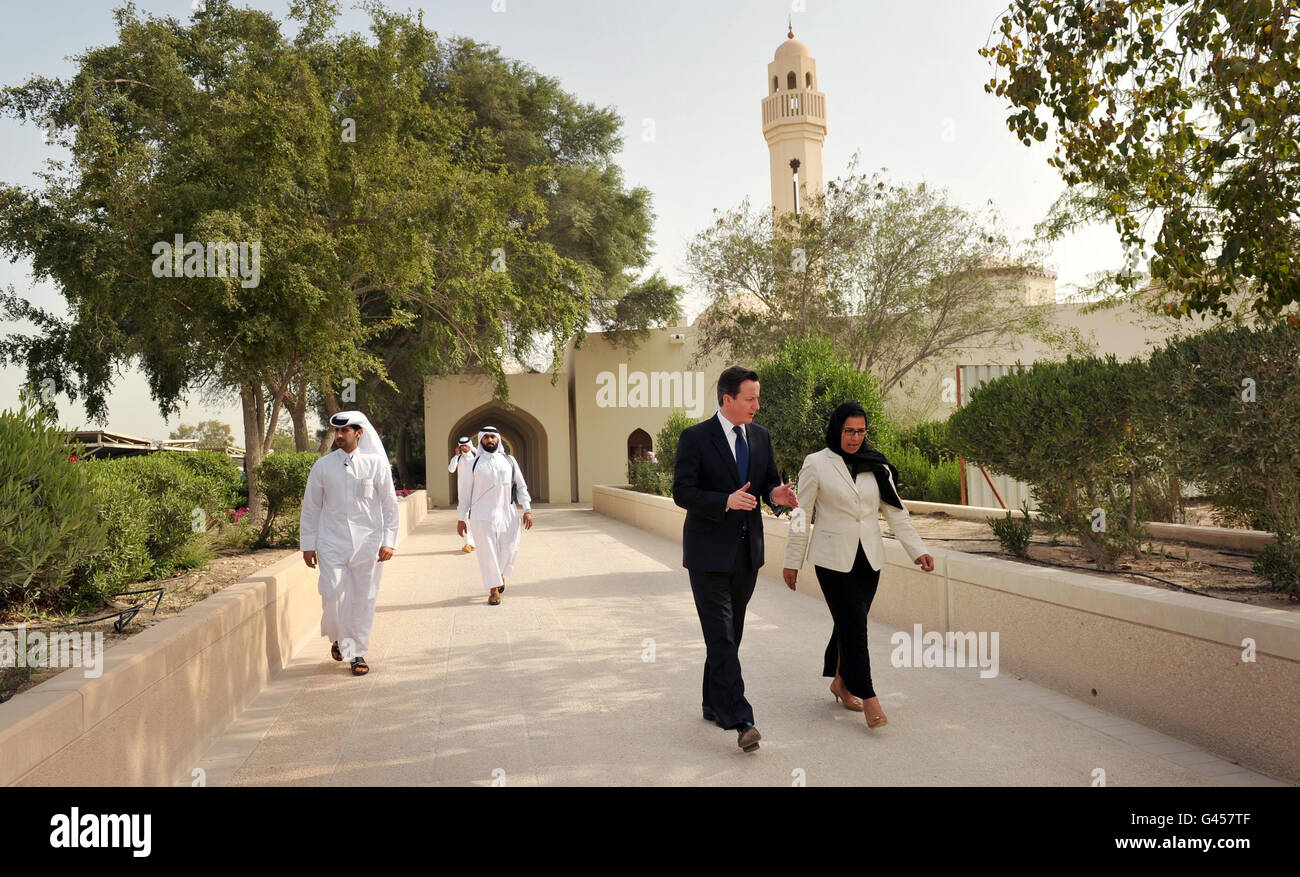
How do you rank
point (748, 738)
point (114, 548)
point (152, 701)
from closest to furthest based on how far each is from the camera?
point (152, 701), point (748, 738), point (114, 548)

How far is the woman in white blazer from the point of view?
517cm

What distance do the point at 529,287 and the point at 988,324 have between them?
12.9m

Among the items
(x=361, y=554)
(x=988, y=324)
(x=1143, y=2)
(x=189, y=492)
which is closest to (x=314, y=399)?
(x=988, y=324)

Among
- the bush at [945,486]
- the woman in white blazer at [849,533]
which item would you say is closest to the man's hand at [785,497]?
the woman in white blazer at [849,533]

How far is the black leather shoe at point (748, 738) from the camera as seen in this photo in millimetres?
4570

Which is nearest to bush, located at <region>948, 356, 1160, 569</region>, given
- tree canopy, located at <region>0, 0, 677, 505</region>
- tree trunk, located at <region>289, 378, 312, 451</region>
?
tree canopy, located at <region>0, 0, 677, 505</region>

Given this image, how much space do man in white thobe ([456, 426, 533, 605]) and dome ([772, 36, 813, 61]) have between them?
3349 cm

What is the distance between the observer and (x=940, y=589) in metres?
7.23

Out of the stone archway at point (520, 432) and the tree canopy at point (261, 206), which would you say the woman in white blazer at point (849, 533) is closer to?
the tree canopy at point (261, 206)

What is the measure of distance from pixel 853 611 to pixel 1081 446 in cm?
390

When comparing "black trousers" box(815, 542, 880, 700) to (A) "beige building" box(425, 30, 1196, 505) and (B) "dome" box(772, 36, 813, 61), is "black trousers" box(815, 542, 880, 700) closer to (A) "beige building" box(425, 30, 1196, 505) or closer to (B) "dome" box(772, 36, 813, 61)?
(A) "beige building" box(425, 30, 1196, 505)

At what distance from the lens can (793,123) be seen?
125 ft

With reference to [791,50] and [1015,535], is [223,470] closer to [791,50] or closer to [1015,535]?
[1015,535]

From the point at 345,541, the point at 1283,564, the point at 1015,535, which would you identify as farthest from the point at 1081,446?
the point at 345,541
